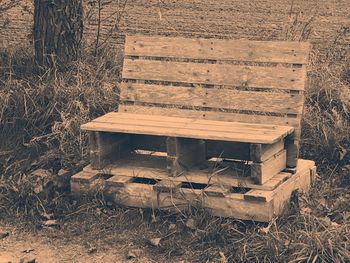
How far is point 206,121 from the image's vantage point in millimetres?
5754

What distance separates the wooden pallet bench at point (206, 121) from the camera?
5.37m

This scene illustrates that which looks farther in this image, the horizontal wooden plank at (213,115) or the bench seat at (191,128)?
the horizontal wooden plank at (213,115)

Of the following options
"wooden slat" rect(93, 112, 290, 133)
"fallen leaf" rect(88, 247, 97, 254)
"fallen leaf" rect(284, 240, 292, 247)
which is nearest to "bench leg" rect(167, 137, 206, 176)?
"wooden slat" rect(93, 112, 290, 133)

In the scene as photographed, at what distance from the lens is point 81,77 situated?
278 inches

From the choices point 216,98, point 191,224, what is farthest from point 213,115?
point 191,224

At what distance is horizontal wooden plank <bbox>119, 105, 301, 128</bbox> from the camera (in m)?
5.69

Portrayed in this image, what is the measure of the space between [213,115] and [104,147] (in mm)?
837

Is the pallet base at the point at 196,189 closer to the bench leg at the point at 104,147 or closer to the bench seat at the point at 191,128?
the bench leg at the point at 104,147

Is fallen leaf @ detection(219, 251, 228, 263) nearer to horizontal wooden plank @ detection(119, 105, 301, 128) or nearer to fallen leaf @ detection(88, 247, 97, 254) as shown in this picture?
fallen leaf @ detection(88, 247, 97, 254)

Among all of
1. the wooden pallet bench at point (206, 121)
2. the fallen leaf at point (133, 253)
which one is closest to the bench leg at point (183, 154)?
the wooden pallet bench at point (206, 121)

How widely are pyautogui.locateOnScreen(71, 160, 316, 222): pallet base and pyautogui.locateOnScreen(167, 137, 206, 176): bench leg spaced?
72 millimetres

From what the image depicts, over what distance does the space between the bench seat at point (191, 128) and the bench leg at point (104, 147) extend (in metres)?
0.11

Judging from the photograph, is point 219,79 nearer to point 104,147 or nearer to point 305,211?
point 104,147

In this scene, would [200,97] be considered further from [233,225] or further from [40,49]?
[40,49]
